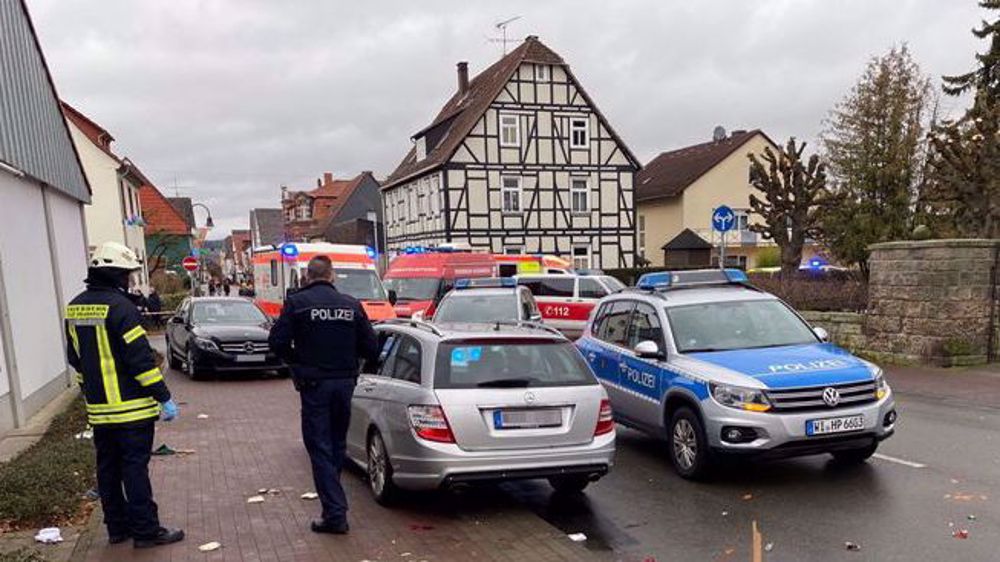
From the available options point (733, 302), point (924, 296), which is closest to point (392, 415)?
point (733, 302)

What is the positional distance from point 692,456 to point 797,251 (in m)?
18.4

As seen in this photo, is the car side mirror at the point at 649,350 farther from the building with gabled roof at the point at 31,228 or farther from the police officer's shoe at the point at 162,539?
the building with gabled roof at the point at 31,228

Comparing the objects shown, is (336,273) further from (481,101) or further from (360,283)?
(481,101)

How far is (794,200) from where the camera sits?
23547 millimetres

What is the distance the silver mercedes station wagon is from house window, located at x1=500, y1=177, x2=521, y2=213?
1280 inches

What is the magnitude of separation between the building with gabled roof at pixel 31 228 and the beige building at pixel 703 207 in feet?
125

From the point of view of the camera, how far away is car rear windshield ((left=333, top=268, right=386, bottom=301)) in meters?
17.2

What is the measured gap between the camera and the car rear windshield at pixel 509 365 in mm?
5820

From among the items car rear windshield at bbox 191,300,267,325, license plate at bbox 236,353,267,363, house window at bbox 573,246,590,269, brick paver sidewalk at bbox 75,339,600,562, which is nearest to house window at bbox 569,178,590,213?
house window at bbox 573,246,590,269

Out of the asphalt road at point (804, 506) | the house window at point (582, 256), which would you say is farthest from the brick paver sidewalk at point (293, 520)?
the house window at point (582, 256)

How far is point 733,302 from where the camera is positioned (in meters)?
7.84

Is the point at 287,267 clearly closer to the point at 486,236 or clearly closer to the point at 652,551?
the point at 652,551

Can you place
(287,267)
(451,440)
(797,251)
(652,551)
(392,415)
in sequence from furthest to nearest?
(797,251), (287,267), (392,415), (451,440), (652,551)

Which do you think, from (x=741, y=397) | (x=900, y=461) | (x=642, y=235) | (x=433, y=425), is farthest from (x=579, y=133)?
(x=433, y=425)
